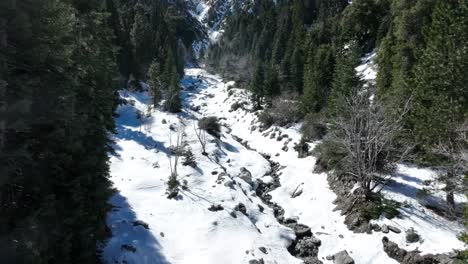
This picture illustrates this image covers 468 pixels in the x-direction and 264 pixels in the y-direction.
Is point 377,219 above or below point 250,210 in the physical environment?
above

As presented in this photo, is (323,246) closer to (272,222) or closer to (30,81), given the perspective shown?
(272,222)

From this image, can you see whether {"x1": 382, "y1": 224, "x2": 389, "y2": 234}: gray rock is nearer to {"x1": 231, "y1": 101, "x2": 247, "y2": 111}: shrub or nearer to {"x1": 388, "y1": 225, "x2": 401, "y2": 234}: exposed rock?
{"x1": 388, "y1": 225, "x2": 401, "y2": 234}: exposed rock

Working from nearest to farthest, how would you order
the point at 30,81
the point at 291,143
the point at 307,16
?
the point at 30,81
the point at 291,143
the point at 307,16

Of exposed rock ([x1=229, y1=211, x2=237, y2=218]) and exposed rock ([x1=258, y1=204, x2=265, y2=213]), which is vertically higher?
exposed rock ([x1=229, y1=211, x2=237, y2=218])

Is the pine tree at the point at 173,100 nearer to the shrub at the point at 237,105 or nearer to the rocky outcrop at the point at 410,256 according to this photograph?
the shrub at the point at 237,105

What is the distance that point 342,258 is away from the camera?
17.1 metres

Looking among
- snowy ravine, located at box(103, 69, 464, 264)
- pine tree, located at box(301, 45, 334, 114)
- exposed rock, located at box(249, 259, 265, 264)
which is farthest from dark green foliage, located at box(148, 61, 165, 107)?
exposed rock, located at box(249, 259, 265, 264)

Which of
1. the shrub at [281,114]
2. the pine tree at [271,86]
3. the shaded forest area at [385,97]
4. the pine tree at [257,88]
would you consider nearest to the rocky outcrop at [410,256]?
the shaded forest area at [385,97]

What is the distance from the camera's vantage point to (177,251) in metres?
16.5

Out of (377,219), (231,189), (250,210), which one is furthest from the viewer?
(231,189)

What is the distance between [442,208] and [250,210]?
458 inches

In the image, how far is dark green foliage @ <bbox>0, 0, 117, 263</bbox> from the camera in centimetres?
761

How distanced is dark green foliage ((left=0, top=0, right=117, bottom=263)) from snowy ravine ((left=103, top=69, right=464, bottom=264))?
537 centimetres

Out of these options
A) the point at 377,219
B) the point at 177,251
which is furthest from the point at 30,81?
the point at 377,219
